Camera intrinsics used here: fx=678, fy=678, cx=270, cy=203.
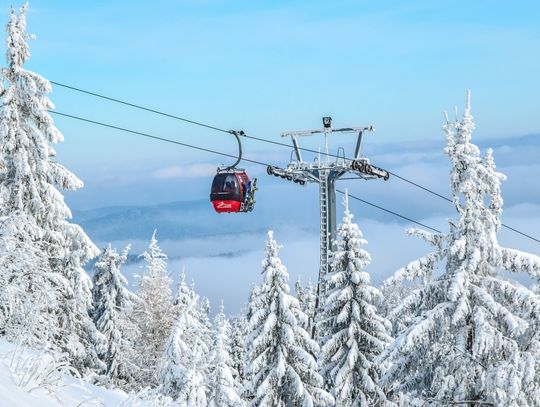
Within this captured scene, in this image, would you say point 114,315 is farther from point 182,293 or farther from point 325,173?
point 325,173

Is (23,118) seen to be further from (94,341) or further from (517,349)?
(517,349)

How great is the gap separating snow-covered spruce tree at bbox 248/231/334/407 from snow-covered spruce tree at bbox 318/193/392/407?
736 mm

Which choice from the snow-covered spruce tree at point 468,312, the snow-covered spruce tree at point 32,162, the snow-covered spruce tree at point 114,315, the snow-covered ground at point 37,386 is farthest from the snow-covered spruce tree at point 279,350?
the snow-covered ground at point 37,386

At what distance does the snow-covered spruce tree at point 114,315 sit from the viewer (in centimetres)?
3731

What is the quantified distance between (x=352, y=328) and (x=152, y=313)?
1465 centimetres

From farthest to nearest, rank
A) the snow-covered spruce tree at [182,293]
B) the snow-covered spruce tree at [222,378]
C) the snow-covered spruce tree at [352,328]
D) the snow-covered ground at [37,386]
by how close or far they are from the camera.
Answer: the snow-covered spruce tree at [182,293]
the snow-covered spruce tree at [222,378]
the snow-covered spruce tree at [352,328]
the snow-covered ground at [37,386]

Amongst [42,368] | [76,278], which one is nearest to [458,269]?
[42,368]

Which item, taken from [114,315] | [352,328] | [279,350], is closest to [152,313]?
[114,315]

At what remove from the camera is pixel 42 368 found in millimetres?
6199

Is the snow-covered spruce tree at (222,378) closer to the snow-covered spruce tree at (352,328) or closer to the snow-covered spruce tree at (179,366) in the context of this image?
the snow-covered spruce tree at (179,366)

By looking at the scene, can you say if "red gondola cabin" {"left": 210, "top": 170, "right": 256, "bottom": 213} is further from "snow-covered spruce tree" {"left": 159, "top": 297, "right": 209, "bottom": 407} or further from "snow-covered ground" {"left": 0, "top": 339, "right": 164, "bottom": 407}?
"snow-covered ground" {"left": 0, "top": 339, "right": 164, "bottom": 407}

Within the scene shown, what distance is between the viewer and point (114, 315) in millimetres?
37844

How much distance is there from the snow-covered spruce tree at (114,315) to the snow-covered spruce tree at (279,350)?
11.3 metres

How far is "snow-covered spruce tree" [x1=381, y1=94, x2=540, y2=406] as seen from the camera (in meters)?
16.8
